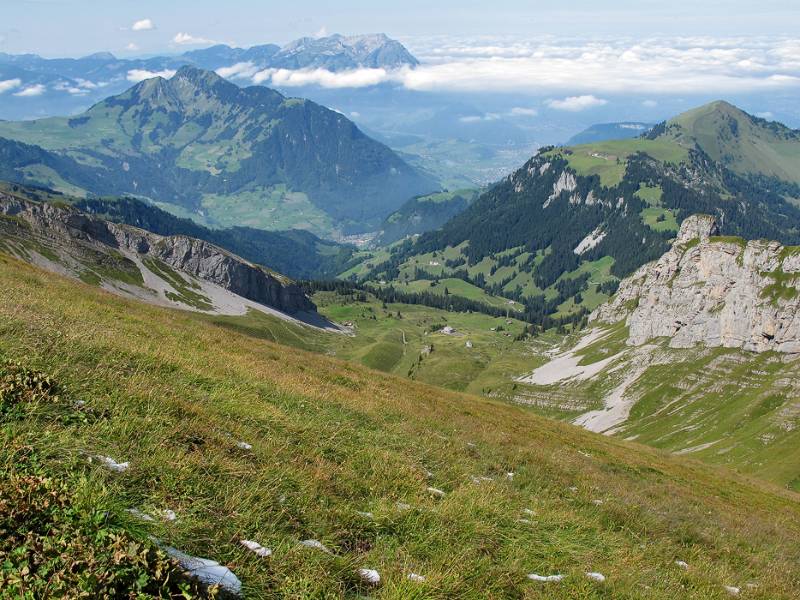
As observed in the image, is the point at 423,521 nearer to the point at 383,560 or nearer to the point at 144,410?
the point at 383,560

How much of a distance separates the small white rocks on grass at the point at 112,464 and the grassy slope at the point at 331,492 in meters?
0.11

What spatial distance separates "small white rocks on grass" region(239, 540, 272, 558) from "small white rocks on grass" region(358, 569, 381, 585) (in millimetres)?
1625

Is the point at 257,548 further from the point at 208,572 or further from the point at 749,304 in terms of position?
the point at 749,304

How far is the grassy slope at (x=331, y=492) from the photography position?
30.0ft

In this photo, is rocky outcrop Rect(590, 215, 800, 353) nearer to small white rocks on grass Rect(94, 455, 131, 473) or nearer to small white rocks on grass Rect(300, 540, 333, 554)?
small white rocks on grass Rect(300, 540, 333, 554)

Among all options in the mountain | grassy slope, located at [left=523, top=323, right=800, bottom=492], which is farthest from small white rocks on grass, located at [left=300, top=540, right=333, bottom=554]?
the mountain

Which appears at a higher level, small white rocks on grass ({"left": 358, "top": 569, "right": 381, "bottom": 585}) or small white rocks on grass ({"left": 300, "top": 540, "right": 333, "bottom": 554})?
small white rocks on grass ({"left": 300, "top": 540, "right": 333, "bottom": 554})

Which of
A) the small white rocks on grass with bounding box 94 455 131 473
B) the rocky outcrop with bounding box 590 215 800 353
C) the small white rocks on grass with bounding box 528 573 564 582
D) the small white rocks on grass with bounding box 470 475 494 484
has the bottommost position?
the rocky outcrop with bounding box 590 215 800 353

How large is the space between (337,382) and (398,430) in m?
11.0

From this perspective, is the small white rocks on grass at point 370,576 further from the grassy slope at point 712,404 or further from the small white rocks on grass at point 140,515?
the grassy slope at point 712,404

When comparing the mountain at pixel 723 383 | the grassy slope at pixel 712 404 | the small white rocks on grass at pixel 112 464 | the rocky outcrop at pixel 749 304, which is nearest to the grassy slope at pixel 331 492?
the small white rocks on grass at pixel 112 464

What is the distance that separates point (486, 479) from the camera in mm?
17047

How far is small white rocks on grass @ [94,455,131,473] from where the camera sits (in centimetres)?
934

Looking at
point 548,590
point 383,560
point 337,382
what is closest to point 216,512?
point 383,560
